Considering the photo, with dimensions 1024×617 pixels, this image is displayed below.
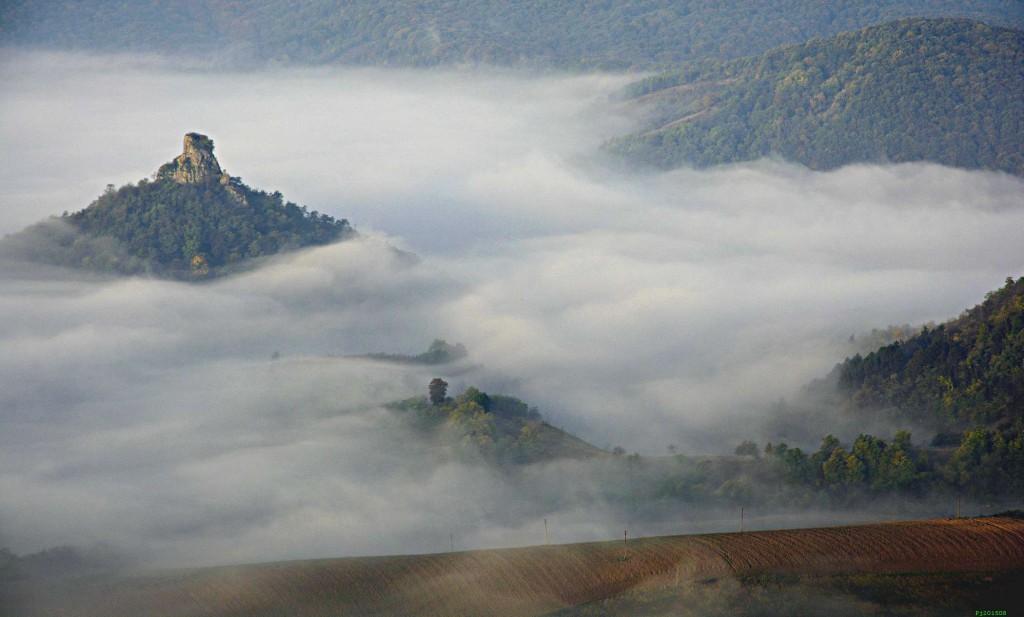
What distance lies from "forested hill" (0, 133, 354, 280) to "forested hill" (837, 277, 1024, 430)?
5918 cm

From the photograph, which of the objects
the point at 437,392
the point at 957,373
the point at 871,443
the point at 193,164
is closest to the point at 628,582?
Result: the point at 871,443

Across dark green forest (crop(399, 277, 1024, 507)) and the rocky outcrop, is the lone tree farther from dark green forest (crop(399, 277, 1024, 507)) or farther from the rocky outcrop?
the rocky outcrop

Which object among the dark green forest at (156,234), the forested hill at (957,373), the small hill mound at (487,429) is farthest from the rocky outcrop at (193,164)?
the forested hill at (957,373)

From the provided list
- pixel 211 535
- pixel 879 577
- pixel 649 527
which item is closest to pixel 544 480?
pixel 649 527

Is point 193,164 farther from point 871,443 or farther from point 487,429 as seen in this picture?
point 871,443

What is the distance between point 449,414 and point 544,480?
9685 millimetres

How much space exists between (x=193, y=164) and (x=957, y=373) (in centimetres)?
7025

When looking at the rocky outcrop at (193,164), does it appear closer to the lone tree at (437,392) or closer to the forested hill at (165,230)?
the forested hill at (165,230)

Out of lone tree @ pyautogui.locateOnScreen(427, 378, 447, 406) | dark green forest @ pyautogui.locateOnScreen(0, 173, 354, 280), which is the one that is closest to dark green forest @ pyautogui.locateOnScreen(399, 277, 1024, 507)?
lone tree @ pyautogui.locateOnScreen(427, 378, 447, 406)

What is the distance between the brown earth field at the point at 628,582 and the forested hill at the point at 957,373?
23.8 meters

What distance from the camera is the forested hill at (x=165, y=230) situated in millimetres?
120188

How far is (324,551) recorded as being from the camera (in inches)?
2881

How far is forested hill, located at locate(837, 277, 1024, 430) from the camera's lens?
8281cm

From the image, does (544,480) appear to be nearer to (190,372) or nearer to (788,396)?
(788,396)
